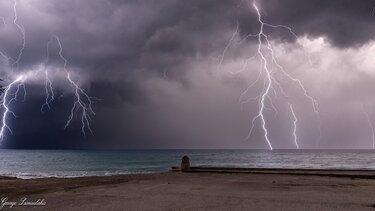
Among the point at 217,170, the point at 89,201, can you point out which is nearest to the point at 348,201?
the point at 89,201

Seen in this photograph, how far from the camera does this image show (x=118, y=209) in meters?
11.1

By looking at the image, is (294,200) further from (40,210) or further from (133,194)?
(40,210)

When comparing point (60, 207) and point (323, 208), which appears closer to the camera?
point (323, 208)

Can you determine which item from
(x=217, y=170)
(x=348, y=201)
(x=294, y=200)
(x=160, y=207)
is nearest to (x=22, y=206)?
(x=160, y=207)

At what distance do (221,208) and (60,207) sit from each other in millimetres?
5065

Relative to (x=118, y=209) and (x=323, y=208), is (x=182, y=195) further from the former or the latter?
(x=323, y=208)

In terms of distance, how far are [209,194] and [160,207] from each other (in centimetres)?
362

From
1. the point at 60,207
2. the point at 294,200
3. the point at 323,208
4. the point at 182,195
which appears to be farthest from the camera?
the point at 182,195

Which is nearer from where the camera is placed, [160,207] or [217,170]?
[160,207]

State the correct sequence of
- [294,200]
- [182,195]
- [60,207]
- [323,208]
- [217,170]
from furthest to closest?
[217,170] → [182,195] → [294,200] → [60,207] → [323,208]

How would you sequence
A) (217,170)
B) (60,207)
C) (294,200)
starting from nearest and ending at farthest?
(60,207) → (294,200) → (217,170)

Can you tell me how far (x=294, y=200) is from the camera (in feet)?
41.2

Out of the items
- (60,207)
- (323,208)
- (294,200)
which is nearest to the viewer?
(323,208)

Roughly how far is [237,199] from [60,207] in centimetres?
588
